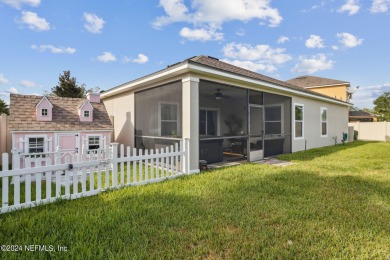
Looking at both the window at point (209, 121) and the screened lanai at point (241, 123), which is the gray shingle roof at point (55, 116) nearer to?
the screened lanai at point (241, 123)

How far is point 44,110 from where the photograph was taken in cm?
738

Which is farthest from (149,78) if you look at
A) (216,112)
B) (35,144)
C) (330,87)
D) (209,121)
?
(330,87)

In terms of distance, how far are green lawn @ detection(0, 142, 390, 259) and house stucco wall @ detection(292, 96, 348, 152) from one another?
6882 millimetres

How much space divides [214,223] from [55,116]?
7.55m

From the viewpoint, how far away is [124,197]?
12.4 ft

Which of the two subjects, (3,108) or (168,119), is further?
(3,108)

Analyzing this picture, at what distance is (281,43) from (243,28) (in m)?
4.38

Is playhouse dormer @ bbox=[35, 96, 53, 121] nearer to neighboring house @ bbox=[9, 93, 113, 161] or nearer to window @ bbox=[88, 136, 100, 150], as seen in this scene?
neighboring house @ bbox=[9, 93, 113, 161]

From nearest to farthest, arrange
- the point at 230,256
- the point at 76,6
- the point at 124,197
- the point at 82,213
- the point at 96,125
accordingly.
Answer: the point at 230,256 < the point at 82,213 < the point at 124,197 < the point at 76,6 < the point at 96,125

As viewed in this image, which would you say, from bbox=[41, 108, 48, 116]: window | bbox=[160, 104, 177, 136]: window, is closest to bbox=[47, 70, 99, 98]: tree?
bbox=[41, 108, 48, 116]: window


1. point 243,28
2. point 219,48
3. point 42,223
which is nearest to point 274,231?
point 42,223

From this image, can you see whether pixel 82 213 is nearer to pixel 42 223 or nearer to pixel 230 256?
pixel 42 223

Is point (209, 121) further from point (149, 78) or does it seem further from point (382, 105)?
Result: point (382, 105)

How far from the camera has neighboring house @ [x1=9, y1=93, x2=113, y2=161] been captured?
674cm
